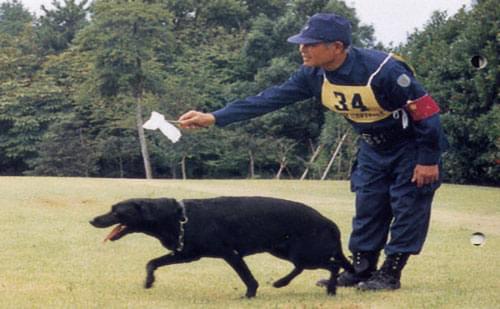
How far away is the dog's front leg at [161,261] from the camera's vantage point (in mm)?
6062

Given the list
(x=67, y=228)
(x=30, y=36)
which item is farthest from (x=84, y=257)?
(x=30, y=36)

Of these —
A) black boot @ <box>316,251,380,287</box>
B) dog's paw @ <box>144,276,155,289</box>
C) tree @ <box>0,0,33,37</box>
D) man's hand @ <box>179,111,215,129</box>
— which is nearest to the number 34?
man's hand @ <box>179,111,215,129</box>

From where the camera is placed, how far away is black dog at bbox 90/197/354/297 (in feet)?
19.6

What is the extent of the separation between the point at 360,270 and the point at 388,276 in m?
0.27

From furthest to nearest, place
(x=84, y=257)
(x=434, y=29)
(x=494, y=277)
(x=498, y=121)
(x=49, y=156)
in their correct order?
1. (x=49, y=156)
2. (x=434, y=29)
3. (x=498, y=121)
4. (x=84, y=257)
5. (x=494, y=277)

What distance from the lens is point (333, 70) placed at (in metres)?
5.95

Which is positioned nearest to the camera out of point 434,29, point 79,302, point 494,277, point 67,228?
point 79,302

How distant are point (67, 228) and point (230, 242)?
5279 millimetres

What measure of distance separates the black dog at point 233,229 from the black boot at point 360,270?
35 cm

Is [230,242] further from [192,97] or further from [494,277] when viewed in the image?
[192,97]

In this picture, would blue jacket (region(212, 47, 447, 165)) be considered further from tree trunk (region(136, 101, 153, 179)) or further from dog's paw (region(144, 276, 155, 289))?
tree trunk (region(136, 101, 153, 179))

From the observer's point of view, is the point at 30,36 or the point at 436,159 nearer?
the point at 436,159

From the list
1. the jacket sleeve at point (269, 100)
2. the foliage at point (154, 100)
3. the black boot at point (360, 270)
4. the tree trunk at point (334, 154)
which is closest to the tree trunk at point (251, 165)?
the foliage at point (154, 100)

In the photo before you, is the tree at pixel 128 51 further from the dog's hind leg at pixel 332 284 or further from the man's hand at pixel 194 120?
the man's hand at pixel 194 120
